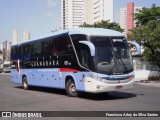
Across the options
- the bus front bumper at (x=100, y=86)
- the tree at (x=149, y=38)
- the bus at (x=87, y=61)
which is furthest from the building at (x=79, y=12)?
the bus front bumper at (x=100, y=86)

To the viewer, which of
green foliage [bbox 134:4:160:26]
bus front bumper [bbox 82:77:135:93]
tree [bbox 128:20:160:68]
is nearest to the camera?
bus front bumper [bbox 82:77:135:93]

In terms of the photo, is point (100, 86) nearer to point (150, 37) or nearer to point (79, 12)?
point (150, 37)

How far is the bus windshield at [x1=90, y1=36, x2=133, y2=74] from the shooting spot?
16.1 m

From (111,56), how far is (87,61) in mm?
1113

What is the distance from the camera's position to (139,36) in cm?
3497

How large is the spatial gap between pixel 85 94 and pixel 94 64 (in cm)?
366

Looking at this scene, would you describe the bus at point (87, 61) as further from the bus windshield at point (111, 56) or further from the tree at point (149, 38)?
the tree at point (149, 38)

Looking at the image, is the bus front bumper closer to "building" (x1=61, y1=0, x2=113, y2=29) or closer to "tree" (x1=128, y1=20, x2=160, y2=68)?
"tree" (x1=128, y1=20, x2=160, y2=68)

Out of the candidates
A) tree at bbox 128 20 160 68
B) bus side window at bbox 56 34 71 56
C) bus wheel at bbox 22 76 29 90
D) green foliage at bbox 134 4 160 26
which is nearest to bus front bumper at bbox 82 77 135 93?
bus side window at bbox 56 34 71 56

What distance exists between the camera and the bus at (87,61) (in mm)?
16141

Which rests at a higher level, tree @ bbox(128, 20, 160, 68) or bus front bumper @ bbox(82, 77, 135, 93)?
tree @ bbox(128, 20, 160, 68)

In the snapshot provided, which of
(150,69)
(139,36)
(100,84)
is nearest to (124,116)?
(100,84)

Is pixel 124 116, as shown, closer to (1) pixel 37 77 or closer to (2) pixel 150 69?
(1) pixel 37 77

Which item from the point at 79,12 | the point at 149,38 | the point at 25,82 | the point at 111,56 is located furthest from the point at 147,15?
the point at 79,12
